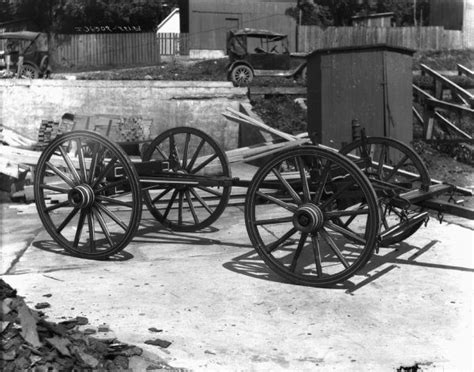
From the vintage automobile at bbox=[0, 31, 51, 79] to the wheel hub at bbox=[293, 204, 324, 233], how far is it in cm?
2336

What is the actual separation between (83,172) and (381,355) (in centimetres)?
347

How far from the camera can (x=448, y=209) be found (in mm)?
5574

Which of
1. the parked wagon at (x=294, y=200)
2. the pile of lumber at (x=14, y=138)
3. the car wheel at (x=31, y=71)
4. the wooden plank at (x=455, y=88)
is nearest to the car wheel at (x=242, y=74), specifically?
the car wheel at (x=31, y=71)

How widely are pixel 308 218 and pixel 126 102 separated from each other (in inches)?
461

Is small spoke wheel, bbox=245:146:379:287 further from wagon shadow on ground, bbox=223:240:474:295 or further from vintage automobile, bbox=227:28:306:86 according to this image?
vintage automobile, bbox=227:28:306:86

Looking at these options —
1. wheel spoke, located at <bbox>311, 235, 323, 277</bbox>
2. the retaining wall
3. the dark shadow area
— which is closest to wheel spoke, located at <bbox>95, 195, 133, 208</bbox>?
the dark shadow area

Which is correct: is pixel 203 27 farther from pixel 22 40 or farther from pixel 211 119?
pixel 211 119

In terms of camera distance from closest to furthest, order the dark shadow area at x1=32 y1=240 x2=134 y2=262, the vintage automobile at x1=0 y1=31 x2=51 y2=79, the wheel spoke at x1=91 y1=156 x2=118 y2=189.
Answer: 1. the wheel spoke at x1=91 y1=156 x2=118 y2=189
2. the dark shadow area at x1=32 y1=240 x2=134 y2=262
3. the vintage automobile at x1=0 y1=31 x2=51 y2=79

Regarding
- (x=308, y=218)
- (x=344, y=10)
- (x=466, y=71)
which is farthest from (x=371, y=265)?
(x=344, y=10)

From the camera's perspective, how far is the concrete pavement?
156 inches

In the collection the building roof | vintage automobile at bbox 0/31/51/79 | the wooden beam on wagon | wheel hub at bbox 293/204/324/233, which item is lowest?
wheel hub at bbox 293/204/324/233

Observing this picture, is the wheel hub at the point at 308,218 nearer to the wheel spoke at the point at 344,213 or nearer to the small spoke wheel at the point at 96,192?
the wheel spoke at the point at 344,213

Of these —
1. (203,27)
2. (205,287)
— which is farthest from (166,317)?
(203,27)

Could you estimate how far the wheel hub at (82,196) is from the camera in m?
6.15
